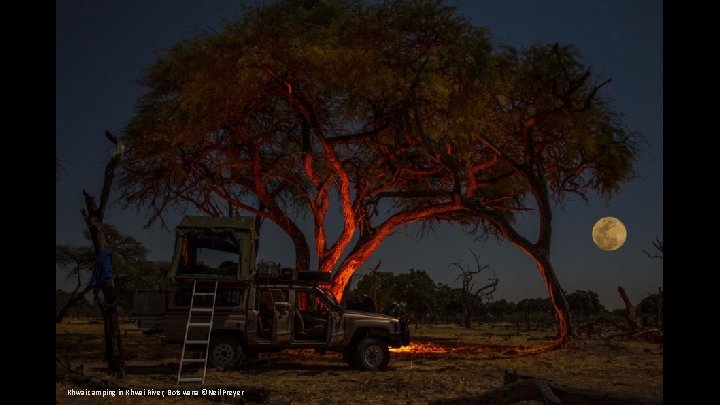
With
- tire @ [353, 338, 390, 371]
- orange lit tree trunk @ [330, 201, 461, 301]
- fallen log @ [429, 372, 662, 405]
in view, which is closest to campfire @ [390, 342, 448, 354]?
orange lit tree trunk @ [330, 201, 461, 301]

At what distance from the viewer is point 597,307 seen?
74625mm

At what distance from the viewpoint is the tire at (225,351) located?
14.8 metres

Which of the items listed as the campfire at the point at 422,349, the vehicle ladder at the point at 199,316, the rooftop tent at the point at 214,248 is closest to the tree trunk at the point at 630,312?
the campfire at the point at 422,349

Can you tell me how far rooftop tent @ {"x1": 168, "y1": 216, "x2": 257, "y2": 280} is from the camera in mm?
15406

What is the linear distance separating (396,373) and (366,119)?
11531 millimetres

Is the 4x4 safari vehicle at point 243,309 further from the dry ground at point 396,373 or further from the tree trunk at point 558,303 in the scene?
the tree trunk at point 558,303

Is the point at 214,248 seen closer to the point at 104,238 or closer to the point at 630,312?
the point at 104,238

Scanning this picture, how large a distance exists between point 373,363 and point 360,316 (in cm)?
112

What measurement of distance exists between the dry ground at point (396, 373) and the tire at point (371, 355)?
29cm

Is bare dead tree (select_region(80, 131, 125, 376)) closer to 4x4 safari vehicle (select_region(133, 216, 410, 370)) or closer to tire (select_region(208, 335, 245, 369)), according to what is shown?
4x4 safari vehicle (select_region(133, 216, 410, 370))

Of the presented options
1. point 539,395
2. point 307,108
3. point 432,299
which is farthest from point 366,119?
point 432,299

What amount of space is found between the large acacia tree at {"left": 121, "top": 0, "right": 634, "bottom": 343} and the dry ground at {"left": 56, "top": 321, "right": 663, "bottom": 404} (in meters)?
3.40

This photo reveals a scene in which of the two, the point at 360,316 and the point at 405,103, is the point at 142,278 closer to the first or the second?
the point at 405,103
